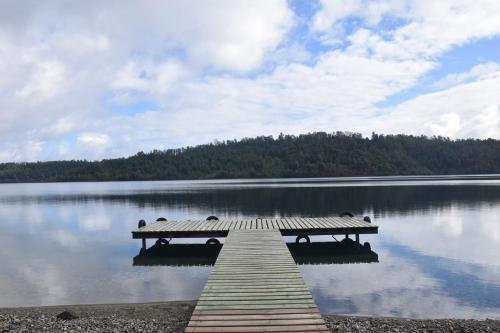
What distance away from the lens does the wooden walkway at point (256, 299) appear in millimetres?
6617

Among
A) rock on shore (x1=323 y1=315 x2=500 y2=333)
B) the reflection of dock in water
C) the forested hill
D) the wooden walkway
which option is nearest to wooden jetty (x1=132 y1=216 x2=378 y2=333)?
the wooden walkway

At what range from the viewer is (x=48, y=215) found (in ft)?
113

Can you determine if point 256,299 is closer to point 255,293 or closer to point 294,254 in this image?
point 255,293

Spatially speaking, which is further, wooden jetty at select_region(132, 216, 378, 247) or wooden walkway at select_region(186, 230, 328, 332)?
wooden jetty at select_region(132, 216, 378, 247)

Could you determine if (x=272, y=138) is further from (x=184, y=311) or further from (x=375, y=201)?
(x=184, y=311)

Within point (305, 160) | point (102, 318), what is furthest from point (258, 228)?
point (305, 160)

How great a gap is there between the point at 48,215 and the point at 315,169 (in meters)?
103

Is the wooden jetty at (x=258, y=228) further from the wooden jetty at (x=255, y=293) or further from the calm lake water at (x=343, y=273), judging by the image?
the wooden jetty at (x=255, y=293)

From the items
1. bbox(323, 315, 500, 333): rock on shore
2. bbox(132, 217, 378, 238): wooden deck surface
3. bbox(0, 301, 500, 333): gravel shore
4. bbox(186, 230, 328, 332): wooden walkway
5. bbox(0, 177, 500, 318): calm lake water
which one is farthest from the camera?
bbox(132, 217, 378, 238): wooden deck surface

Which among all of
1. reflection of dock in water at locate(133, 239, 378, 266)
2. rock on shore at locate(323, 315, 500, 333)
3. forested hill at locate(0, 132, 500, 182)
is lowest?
reflection of dock in water at locate(133, 239, 378, 266)

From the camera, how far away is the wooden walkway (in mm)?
6617

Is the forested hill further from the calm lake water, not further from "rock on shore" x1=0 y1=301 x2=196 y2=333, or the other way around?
"rock on shore" x1=0 y1=301 x2=196 y2=333

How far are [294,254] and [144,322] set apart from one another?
8.92 metres

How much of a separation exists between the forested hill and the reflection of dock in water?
11173 cm
